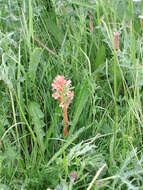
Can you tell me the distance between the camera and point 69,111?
1539 millimetres

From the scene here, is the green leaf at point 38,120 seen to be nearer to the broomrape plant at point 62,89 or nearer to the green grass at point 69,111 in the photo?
the green grass at point 69,111

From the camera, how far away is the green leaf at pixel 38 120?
138 cm

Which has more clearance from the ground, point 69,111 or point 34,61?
point 34,61

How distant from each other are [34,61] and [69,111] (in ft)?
0.93

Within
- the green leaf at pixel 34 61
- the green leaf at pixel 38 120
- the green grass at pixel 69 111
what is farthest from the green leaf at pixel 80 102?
the green leaf at pixel 34 61

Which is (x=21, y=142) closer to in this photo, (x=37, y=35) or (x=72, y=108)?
(x=72, y=108)

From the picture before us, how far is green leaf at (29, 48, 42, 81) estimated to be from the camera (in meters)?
1.46

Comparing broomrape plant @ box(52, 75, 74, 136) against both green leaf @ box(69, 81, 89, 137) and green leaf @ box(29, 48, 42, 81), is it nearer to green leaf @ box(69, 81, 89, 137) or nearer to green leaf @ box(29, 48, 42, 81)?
green leaf @ box(69, 81, 89, 137)

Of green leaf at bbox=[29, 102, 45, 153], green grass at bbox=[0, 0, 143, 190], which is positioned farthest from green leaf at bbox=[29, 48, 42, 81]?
green leaf at bbox=[29, 102, 45, 153]

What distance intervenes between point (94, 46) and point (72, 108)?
44 cm

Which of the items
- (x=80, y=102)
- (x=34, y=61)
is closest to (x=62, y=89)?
(x=80, y=102)

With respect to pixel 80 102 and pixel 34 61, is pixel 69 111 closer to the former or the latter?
pixel 80 102

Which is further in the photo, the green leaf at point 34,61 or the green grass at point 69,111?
the green leaf at point 34,61

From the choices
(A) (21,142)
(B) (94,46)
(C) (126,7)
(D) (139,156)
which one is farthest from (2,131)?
(C) (126,7)
